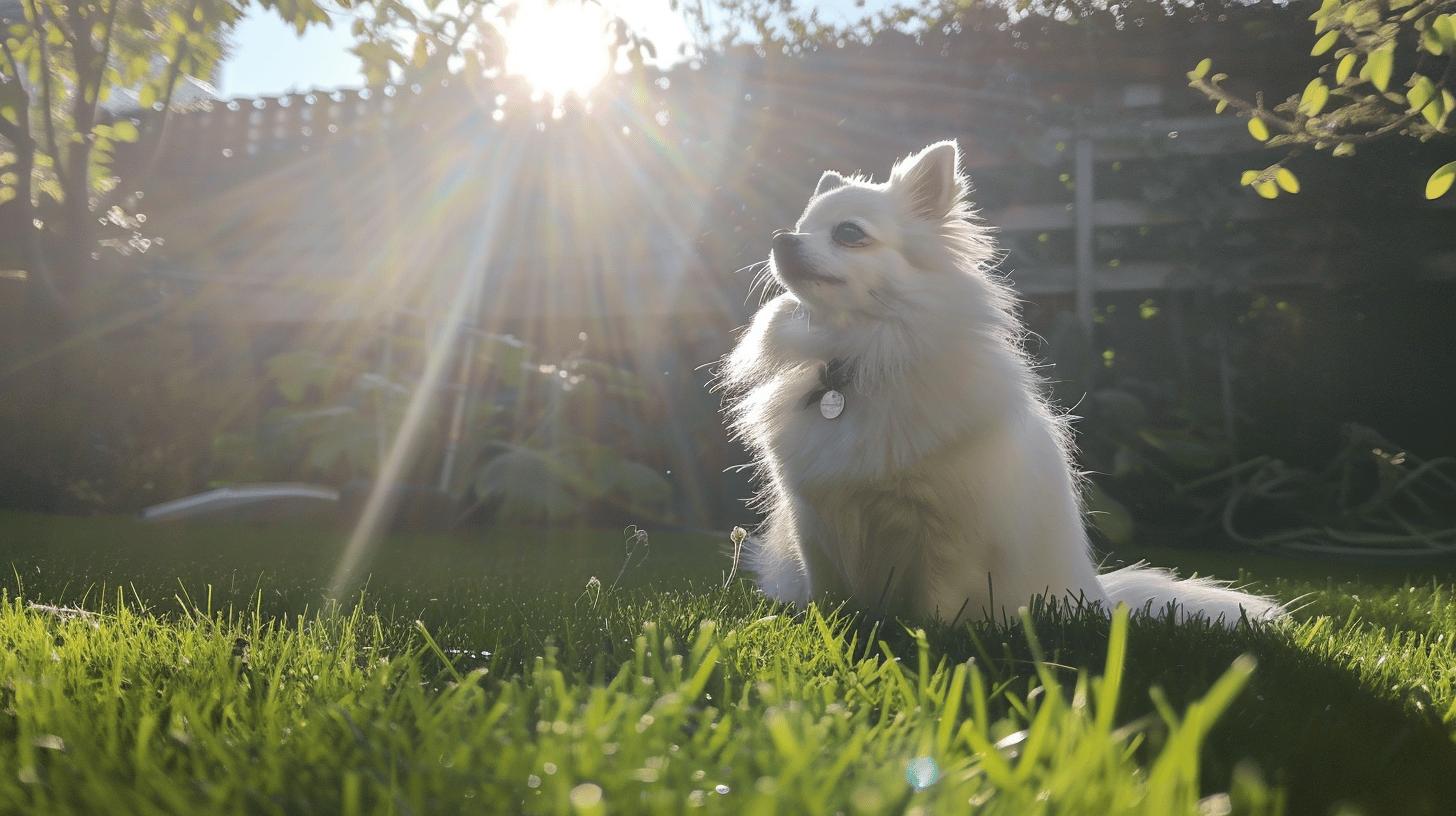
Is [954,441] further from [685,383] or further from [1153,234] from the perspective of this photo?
[1153,234]

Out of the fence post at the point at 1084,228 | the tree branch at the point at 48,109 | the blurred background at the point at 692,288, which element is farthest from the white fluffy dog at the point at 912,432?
the tree branch at the point at 48,109

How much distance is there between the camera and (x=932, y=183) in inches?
119

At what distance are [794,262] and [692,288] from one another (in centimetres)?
512

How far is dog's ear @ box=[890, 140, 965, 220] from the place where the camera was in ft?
9.77

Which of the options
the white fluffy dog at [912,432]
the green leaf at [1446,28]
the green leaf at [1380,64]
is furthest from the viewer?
the white fluffy dog at [912,432]

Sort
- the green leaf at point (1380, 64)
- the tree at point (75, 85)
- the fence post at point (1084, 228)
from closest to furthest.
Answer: the green leaf at point (1380, 64) → the tree at point (75, 85) → the fence post at point (1084, 228)

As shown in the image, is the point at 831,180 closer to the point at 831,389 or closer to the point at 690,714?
the point at 831,389

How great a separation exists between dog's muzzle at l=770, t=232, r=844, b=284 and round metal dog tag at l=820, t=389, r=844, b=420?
1.11 feet

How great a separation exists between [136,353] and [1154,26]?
8163mm

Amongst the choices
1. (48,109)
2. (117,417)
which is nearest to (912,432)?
(48,109)

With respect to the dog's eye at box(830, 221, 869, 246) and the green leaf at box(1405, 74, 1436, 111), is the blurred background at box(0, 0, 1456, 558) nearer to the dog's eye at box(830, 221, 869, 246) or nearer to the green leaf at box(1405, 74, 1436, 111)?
the dog's eye at box(830, 221, 869, 246)

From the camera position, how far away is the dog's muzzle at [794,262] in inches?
110

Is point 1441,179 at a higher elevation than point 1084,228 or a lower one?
lower

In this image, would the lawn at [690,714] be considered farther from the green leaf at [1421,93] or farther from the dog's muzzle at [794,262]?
the green leaf at [1421,93]
